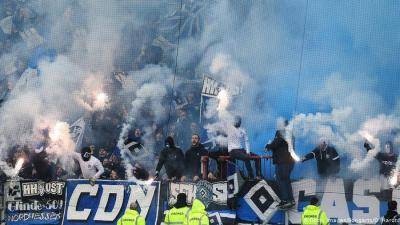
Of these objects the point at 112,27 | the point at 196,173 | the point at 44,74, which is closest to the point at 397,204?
the point at 196,173

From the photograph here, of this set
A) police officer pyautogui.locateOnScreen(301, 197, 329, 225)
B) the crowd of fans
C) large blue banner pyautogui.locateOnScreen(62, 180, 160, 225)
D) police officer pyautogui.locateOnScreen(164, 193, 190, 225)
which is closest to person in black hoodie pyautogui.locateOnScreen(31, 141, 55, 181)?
the crowd of fans

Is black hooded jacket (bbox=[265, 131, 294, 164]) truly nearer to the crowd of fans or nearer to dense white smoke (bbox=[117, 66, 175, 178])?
the crowd of fans

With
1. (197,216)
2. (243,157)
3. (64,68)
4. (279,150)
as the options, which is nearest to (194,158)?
(243,157)

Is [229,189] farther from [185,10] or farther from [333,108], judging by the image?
[185,10]

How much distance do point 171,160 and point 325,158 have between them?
11.1ft

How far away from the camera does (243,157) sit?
14.8 metres

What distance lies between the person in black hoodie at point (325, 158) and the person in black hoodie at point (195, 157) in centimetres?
232

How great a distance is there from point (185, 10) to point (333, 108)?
404 cm

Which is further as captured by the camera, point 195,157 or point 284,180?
point 195,157

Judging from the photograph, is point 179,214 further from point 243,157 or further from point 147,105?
point 147,105

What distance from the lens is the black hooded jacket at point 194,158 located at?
15.1m

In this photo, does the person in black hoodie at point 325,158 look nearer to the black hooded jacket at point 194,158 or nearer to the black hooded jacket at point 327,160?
the black hooded jacket at point 327,160

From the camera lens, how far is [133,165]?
50.7ft

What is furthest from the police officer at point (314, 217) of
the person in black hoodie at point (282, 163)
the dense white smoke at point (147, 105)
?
the dense white smoke at point (147, 105)
